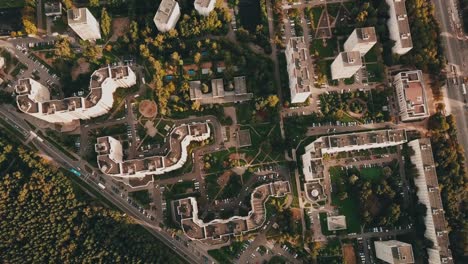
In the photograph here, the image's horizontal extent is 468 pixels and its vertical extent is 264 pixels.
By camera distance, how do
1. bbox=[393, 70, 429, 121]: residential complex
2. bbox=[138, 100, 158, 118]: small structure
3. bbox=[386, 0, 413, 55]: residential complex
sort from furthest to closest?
bbox=[138, 100, 158, 118]: small structure
bbox=[386, 0, 413, 55]: residential complex
bbox=[393, 70, 429, 121]: residential complex

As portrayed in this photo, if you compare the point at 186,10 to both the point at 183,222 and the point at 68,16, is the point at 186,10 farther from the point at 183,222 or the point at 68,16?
the point at 183,222

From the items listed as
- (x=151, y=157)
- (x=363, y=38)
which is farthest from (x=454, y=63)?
(x=151, y=157)

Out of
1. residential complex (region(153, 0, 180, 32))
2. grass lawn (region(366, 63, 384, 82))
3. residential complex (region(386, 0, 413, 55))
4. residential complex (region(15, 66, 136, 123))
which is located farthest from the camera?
grass lawn (region(366, 63, 384, 82))

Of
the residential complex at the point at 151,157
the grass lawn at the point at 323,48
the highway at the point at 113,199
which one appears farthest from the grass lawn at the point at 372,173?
the highway at the point at 113,199

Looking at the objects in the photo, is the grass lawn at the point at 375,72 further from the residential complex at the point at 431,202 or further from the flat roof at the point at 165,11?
the flat roof at the point at 165,11

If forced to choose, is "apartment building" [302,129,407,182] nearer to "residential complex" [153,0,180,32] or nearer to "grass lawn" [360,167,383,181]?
"grass lawn" [360,167,383,181]

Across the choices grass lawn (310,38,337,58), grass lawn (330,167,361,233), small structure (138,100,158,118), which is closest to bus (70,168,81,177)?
small structure (138,100,158,118)
